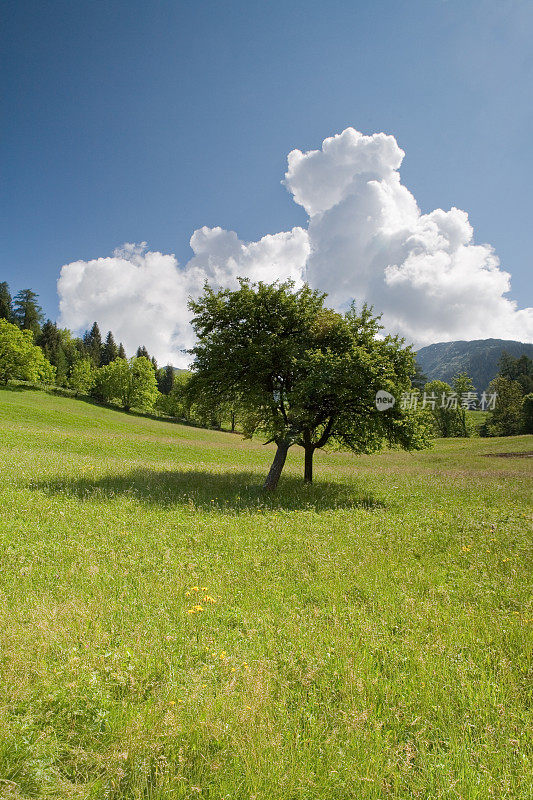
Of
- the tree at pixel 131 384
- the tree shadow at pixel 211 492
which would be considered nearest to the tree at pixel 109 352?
the tree at pixel 131 384

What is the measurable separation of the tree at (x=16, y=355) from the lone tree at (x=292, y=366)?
67.1 metres

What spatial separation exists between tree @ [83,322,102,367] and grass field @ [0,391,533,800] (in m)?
110

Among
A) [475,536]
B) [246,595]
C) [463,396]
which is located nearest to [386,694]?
[246,595]

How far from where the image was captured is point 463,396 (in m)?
79.6

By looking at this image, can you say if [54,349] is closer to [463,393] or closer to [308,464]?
[308,464]

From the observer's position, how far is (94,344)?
115m

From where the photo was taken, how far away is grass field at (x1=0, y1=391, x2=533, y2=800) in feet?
10.9

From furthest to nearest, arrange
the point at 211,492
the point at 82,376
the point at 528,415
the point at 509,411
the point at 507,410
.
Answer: the point at 507,410, the point at 509,411, the point at 82,376, the point at 528,415, the point at 211,492

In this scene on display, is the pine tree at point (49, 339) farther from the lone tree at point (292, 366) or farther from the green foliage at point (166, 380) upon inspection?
the lone tree at point (292, 366)

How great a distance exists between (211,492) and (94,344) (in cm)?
11551

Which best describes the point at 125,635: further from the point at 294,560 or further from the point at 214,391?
the point at 214,391

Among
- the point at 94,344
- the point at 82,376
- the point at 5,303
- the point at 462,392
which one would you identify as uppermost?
the point at 5,303

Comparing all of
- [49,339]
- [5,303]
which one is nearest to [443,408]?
[49,339]

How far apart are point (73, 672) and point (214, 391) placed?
560 inches
